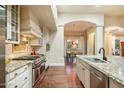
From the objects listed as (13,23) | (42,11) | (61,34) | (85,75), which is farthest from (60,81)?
(61,34)

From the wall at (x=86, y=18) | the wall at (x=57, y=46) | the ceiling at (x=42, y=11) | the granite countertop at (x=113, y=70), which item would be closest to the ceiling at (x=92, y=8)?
the wall at (x=86, y=18)

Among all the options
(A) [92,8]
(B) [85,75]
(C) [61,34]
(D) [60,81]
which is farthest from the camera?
(C) [61,34]

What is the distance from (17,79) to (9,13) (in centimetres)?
133

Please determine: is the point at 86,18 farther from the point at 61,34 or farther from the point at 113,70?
the point at 113,70

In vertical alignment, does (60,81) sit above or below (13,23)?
below

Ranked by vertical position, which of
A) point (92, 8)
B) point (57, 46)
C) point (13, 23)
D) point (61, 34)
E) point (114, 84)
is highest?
point (92, 8)

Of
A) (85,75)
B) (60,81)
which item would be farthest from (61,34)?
(85,75)

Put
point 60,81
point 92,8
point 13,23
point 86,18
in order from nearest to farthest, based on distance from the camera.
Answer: point 13,23
point 60,81
point 92,8
point 86,18

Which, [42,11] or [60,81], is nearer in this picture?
[42,11]

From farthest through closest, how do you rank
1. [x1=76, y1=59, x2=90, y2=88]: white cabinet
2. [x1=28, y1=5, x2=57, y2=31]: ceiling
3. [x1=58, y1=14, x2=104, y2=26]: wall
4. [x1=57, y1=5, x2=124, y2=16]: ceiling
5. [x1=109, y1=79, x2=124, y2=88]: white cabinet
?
[x1=58, y1=14, x2=104, y2=26]: wall < [x1=57, y1=5, x2=124, y2=16]: ceiling < [x1=28, y1=5, x2=57, y2=31]: ceiling < [x1=76, y1=59, x2=90, y2=88]: white cabinet < [x1=109, y1=79, x2=124, y2=88]: white cabinet

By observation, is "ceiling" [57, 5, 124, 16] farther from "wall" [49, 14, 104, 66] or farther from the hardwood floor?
the hardwood floor

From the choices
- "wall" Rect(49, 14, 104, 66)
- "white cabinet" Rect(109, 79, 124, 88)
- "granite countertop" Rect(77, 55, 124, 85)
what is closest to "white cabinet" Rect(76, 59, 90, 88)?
"granite countertop" Rect(77, 55, 124, 85)

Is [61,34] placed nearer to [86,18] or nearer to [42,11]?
[86,18]

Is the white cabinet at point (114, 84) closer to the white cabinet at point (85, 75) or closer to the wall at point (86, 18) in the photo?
the white cabinet at point (85, 75)
